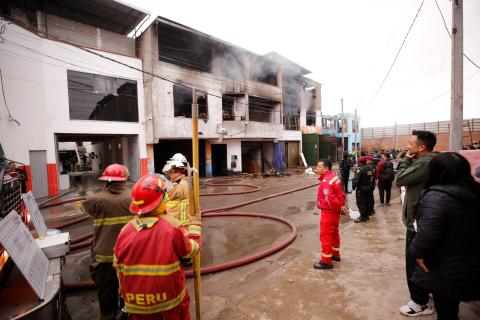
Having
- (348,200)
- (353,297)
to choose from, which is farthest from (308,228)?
(348,200)

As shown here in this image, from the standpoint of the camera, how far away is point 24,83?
10758mm

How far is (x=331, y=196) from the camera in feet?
12.5

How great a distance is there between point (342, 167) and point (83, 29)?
15393 millimetres

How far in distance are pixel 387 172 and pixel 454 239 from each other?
22.0 feet

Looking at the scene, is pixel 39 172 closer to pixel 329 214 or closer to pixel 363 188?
pixel 329 214

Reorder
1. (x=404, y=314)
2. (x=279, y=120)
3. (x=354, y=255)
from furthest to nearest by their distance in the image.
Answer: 1. (x=279, y=120)
2. (x=354, y=255)
3. (x=404, y=314)

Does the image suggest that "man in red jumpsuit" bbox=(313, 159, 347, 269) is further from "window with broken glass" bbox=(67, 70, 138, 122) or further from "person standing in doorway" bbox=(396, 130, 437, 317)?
"window with broken glass" bbox=(67, 70, 138, 122)

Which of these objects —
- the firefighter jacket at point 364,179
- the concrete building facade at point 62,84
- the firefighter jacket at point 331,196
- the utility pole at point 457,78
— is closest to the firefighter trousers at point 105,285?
the firefighter jacket at point 331,196

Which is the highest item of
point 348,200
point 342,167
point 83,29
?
point 83,29

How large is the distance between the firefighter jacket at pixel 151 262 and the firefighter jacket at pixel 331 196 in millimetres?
2663

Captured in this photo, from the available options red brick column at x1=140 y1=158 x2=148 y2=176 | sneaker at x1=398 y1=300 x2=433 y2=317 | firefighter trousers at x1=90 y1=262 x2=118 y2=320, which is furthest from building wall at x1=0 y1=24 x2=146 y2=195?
sneaker at x1=398 y1=300 x2=433 y2=317

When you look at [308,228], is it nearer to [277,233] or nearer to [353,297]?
[277,233]

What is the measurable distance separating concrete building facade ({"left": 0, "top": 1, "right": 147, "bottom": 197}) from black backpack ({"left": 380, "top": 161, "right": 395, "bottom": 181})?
426 inches

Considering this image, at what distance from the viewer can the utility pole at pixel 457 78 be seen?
17.5 feet
